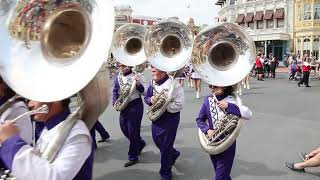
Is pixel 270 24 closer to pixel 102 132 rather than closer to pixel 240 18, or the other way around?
pixel 240 18

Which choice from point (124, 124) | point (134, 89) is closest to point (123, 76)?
point (134, 89)

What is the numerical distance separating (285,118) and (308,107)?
2.05 metres

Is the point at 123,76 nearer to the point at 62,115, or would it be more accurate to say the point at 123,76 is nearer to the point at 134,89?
the point at 134,89

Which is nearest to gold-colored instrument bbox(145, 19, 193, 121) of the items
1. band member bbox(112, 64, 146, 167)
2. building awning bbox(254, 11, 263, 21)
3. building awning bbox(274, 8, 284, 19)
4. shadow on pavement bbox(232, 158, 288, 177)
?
band member bbox(112, 64, 146, 167)

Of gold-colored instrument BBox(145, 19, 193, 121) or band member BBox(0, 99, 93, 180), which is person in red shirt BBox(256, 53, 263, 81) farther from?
band member BBox(0, 99, 93, 180)

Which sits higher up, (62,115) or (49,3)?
(49,3)

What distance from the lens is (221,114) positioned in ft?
13.3

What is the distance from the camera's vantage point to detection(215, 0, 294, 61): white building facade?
5009cm

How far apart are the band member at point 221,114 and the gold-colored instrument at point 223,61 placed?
0.22 feet

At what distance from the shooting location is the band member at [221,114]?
3.91 meters

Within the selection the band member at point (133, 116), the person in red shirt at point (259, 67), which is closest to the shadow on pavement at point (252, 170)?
the band member at point (133, 116)

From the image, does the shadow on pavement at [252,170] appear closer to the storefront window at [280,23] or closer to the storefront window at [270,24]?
the storefront window at [280,23]

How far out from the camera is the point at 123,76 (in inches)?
251

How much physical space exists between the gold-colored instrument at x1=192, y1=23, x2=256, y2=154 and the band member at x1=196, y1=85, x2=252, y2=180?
68 millimetres
